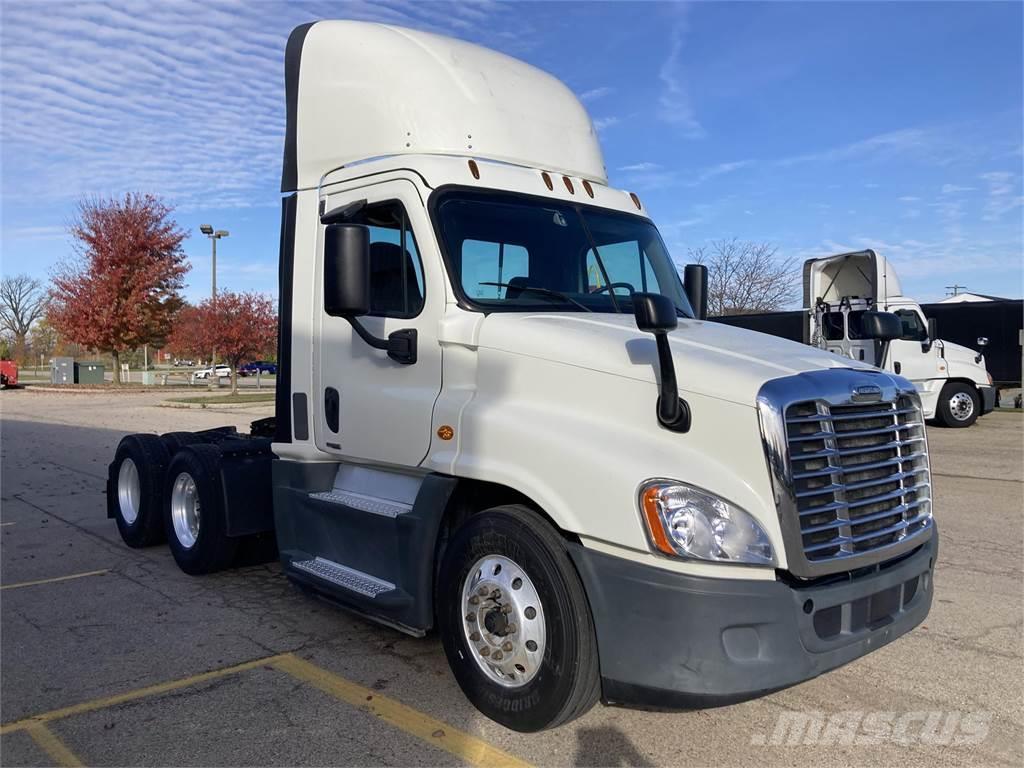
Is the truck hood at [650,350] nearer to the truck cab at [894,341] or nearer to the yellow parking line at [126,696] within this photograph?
the yellow parking line at [126,696]

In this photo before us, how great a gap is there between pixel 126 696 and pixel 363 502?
1.51m

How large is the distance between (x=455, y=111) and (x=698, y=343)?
2.05m

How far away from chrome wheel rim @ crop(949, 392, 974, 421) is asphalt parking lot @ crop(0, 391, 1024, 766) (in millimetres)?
11284

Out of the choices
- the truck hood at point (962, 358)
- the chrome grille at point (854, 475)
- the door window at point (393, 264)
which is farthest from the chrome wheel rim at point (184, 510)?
the truck hood at point (962, 358)

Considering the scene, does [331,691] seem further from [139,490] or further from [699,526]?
[139,490]

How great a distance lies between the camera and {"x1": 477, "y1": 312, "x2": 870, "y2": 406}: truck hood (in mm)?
3418

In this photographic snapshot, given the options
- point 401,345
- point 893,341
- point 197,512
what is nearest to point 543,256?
point 401,345

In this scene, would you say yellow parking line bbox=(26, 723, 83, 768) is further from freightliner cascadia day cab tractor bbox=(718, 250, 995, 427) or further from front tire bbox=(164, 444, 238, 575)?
freightliner cascadia day cab tractor bbox=(718, 250, 995, 427)

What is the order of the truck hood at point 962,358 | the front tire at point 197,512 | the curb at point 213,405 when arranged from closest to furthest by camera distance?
the front tire at point 197,512, the truck hood at point 962,358, the curb at point 213,405

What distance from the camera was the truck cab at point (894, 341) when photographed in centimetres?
1670

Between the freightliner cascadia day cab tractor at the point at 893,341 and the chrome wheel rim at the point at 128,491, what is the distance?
13.7 metres

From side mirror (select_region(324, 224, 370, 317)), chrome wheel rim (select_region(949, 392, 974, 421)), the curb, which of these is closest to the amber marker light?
side mirror (select_region(324, 224, 370, 317))

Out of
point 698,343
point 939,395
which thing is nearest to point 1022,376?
point 939,395

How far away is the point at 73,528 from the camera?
27.4 feet
